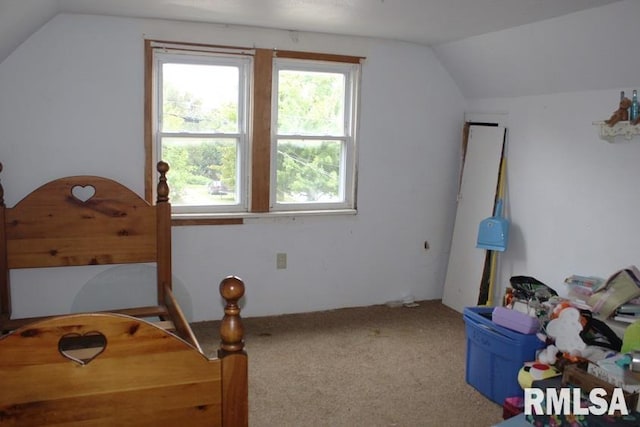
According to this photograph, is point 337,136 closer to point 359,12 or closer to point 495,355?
point 359,12

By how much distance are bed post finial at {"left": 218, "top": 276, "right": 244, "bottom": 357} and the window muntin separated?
2440 mm

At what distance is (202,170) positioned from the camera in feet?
12.6

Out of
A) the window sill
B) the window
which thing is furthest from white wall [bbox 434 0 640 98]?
the window sill

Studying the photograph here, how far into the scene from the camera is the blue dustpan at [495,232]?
12.8 feet

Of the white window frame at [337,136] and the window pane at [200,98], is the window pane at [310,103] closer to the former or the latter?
the white window frame at [337,136]

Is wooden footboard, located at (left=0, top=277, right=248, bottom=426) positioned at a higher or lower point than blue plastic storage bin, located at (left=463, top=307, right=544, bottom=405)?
higher

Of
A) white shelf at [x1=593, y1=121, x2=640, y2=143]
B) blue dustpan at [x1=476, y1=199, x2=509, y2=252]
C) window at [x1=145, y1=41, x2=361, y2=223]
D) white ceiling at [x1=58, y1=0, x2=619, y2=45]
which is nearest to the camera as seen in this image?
white ceiling at [x1=58, y1=0, x2=619, y2=45]

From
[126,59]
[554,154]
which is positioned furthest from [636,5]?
[126,59]

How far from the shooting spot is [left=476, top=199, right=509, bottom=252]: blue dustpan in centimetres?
389

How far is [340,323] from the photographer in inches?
157

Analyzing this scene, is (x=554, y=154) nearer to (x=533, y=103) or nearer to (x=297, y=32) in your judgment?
(x=533, y=103)

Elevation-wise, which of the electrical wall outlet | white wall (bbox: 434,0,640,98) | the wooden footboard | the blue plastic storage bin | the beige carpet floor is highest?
white wall (bbox: 434,0,640,98)

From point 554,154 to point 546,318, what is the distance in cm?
123

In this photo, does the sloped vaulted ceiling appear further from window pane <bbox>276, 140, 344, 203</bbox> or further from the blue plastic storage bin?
the blue plastic storage bin
